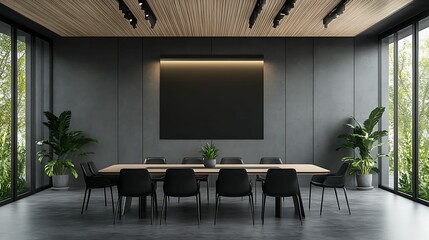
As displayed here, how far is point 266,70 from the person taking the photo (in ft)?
38.7

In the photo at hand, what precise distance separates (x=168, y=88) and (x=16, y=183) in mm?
3920

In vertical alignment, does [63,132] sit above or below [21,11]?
below

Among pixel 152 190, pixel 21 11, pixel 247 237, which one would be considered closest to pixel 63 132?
pixel 21 11

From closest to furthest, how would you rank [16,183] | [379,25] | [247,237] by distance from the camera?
[247,237] → [16,183] → [379,25]

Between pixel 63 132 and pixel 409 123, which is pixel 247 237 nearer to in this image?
pixel 409 123

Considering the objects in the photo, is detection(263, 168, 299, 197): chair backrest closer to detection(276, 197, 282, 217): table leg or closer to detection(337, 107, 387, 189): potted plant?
detection(276, 197, 282, 217): table leg

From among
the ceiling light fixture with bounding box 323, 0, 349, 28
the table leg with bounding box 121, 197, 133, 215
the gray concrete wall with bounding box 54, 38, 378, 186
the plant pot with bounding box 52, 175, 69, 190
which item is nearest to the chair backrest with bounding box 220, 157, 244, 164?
the gray concrete wall with bounding box 54, 38, 378, 186

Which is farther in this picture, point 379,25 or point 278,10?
point 379,25

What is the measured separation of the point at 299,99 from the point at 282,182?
4847 mm

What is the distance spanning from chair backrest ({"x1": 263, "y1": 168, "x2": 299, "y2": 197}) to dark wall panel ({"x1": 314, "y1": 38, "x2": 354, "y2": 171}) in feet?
15.4

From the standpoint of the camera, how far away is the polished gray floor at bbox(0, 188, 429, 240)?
6.45 m

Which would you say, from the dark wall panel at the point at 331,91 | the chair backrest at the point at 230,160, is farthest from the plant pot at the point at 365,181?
the chair backrest at the point at 230,160

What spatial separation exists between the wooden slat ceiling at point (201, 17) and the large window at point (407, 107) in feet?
2.67

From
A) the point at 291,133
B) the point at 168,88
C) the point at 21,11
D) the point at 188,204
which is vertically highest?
the point at 21,11
